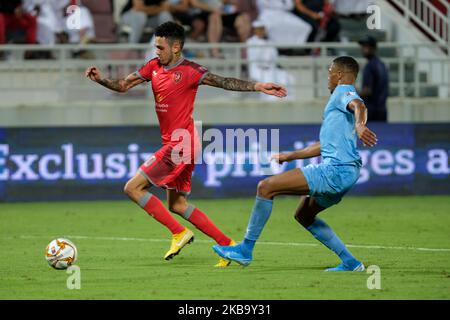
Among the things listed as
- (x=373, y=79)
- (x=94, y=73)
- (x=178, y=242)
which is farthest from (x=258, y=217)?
(x=373, y=79)

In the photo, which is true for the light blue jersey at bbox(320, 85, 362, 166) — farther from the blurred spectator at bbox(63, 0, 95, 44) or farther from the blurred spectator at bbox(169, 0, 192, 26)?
the blurred spectator at bbox(169, 0, 192, 26)

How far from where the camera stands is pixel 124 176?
19047mm

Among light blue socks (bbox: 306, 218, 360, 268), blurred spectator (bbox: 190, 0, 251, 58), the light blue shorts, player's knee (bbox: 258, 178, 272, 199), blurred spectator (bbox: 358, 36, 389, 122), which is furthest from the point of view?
blurred spectator (bbox: 190, 0, 251, 58)

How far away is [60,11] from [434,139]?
817 cm

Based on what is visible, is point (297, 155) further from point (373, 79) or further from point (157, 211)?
point (373, 79)

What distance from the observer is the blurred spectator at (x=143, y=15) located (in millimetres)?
22625

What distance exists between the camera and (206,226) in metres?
11.2

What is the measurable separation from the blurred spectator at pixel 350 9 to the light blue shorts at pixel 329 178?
14.5 meters

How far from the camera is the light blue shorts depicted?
32.7ft

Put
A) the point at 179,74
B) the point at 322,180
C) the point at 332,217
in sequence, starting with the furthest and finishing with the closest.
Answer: the point at 332,217 → the point at 179,74 → the point at 322,180

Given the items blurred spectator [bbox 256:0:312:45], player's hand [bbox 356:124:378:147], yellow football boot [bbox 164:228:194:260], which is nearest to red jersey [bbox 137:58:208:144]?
yellow football boot [bbox 164:228:194:260]

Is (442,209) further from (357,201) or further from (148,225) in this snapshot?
(148,225)

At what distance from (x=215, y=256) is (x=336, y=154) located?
241 centimetres
